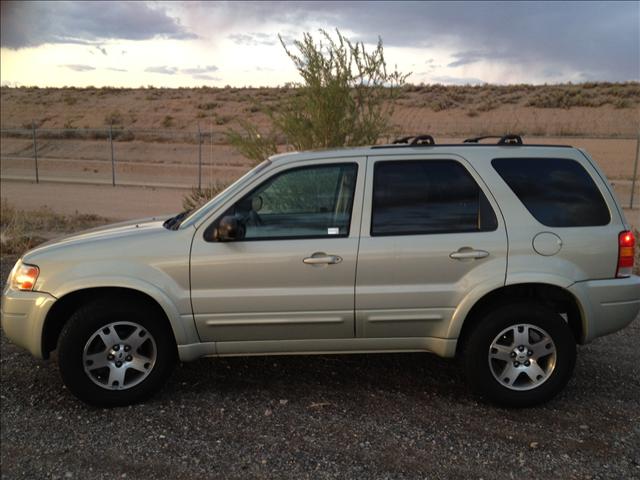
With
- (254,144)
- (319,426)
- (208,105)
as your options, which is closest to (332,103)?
(254,144)

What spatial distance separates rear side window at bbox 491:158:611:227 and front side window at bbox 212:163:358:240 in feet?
3.67

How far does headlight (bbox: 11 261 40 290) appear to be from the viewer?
423 cm

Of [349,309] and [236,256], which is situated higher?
[236,256]

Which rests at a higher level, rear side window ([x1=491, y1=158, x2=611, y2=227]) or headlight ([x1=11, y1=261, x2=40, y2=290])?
rear side window ([x1=491, y1=158, x2=611, y2=227])

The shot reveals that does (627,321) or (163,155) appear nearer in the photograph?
(627,321)

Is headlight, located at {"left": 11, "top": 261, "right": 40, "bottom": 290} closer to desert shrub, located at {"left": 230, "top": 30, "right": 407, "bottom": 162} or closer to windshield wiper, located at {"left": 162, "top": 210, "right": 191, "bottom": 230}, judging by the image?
windshield wiper, located at {"left": 162, "top": 210, "right": 191, "bottom": 230}

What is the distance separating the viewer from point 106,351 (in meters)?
4.23

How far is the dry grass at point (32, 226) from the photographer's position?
943 centimetres

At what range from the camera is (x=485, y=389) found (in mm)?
4266

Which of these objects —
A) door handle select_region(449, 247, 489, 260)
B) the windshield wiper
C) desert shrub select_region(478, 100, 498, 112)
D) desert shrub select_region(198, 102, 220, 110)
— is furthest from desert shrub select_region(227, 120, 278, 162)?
desert shrub select_region(198, 102, 220, 110)

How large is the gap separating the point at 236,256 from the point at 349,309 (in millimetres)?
862

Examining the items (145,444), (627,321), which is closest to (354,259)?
(145,444)

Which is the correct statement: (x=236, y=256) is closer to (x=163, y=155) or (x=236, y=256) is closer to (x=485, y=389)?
(x=485, y=389)

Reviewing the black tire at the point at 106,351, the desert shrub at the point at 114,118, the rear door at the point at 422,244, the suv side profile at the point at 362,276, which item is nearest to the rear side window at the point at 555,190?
the suv side profile at the point at 362,276
